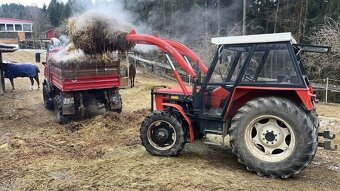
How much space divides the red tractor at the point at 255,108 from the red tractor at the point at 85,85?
3732 millimetres

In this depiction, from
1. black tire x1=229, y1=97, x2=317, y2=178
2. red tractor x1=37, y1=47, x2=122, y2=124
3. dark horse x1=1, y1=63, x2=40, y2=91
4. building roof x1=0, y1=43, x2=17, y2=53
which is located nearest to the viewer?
black tire x1=229, y1=97, x2=317, y2=178

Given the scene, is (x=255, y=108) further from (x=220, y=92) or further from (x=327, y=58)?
(x=327, y=58)

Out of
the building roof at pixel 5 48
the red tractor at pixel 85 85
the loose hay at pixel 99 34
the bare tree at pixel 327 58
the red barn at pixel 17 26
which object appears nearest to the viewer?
the loose hay at pixel 99 34

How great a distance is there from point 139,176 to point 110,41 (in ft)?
10.7

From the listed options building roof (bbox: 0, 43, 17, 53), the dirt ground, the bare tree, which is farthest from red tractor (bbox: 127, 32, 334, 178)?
the bare tree

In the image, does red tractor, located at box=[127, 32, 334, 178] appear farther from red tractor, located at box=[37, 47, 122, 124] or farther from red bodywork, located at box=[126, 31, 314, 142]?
red tractor, located at box=[37, 47, 122, 124]

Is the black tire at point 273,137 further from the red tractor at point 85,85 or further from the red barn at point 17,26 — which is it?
the red barn at point 17,26

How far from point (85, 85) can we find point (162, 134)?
4.05 metres

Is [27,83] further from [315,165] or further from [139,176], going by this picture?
[315,165]

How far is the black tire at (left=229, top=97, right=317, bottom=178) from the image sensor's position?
5102 millimetres

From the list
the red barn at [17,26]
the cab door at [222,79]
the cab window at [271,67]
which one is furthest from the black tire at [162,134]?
the red barn at [17,26]

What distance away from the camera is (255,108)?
5.34 m

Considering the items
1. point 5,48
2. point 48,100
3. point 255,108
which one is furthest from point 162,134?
point 5,48

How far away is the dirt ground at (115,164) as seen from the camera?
5172 mm
